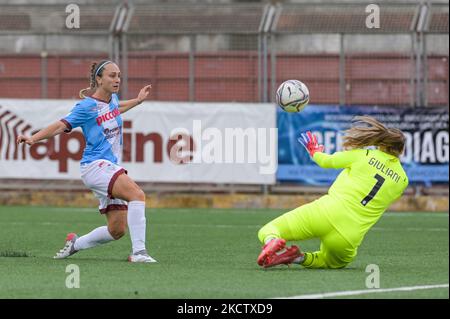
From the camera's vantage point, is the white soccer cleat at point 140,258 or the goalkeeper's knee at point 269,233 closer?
the goalkeeper's knee at point 269,233

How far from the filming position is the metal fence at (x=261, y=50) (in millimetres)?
24156

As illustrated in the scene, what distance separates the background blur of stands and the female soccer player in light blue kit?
37.0ft

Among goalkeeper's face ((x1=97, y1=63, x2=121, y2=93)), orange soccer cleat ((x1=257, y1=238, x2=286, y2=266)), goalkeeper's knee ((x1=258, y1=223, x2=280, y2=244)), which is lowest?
orange soccer cleat ((x1=257, y1=238, x2=286, y2=266))

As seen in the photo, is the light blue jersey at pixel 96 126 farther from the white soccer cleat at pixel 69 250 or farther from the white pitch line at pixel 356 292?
the white pitch line at pixel 356 292

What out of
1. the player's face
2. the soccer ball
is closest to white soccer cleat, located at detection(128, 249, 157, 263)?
the player's face

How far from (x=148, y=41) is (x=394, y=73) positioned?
5.23 meters

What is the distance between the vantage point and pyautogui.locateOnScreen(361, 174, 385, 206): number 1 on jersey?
11344 millimetres

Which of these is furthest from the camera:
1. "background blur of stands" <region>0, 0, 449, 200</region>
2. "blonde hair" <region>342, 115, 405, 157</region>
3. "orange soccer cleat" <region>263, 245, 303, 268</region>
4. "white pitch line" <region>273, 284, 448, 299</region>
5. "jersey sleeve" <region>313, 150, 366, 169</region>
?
"background blur of stands" <region>0, 0, 449, 200</region>

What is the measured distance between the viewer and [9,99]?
23969 millimetres

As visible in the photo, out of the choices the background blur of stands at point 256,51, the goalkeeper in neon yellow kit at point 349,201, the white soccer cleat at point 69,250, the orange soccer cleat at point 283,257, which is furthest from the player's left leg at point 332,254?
the background blur of stands at point 256,51

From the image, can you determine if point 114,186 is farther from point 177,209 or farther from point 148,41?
point 148,41

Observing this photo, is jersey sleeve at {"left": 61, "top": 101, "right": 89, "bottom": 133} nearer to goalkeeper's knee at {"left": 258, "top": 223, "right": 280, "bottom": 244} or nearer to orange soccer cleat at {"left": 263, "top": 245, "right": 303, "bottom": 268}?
goalkeeper's knee at {"left": 258, "top": 223, "right": 280, "bottom": 244}

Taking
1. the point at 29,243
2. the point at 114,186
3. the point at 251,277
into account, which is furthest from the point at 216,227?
the point at 251,277

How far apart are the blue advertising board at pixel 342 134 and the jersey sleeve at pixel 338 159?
1177 cm
